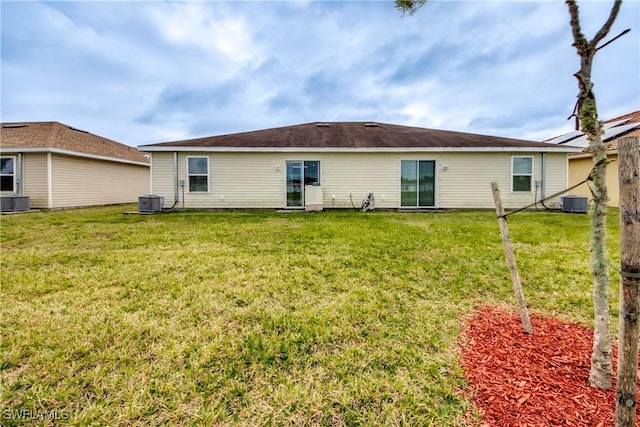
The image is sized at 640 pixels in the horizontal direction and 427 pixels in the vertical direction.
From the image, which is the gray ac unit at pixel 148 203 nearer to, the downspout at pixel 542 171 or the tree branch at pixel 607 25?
the tree branch at pixel 607 25

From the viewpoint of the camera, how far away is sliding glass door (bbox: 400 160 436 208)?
11.6 metres

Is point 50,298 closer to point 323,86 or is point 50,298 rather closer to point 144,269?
point 144,269

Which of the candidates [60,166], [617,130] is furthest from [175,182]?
[617,130]

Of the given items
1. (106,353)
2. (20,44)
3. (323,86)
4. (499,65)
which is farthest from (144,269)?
(323,86)

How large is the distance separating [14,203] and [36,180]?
4.75ft

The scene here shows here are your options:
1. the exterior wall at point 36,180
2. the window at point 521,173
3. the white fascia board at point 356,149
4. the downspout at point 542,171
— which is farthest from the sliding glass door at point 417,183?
the exterior wall at point 36,180

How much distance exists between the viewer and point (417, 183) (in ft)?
38.3

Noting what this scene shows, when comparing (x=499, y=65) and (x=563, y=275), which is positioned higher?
(x=499, y=65)

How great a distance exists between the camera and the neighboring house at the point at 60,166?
38.9 feet

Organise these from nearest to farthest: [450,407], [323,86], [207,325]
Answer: [450,407], [207,325], [323,86]

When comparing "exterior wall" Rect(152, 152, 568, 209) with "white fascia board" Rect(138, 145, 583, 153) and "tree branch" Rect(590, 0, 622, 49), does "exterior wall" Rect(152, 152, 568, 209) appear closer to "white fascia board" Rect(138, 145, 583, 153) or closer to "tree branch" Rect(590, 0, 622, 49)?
"white fascia board" Rect(138, 145, 583, 153)

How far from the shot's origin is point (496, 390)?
178cm

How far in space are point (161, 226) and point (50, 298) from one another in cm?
470

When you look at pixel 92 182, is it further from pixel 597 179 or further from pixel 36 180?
pixel 597 179
